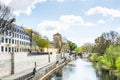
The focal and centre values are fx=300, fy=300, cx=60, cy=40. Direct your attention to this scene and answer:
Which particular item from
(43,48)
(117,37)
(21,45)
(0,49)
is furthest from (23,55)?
(43,48)

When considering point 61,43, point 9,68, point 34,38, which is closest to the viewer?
point 9,68

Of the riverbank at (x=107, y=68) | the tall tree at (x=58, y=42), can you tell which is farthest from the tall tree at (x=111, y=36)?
the tall tree at (x=58, y=42)

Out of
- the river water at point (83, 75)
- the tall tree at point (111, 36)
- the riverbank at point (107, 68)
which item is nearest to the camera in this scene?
the river water at point (83, 75)

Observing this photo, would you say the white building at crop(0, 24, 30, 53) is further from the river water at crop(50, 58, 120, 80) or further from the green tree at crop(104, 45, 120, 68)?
the green tree at crop(104, 45, 120, 68)

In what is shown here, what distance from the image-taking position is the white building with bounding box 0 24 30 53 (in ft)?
261

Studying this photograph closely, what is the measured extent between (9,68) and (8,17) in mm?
20537

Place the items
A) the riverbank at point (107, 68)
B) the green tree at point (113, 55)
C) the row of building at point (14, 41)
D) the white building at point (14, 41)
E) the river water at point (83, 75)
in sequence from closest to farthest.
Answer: the river water at point (83, 75) < the riverbank at point (107, 68) < the green tree at point (113, 55) < the row of building at point (14, 41) < the white building at point (14, 41)

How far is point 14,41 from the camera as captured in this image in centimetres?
9138

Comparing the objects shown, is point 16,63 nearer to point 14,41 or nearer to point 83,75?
point 83,75

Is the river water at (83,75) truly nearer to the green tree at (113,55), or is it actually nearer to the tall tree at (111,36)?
the green tree at (113,55)

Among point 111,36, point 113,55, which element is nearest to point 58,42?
point 111,36

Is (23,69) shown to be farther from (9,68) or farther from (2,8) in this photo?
(2,8)

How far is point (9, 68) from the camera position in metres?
40.0

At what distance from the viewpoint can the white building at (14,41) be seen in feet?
261
